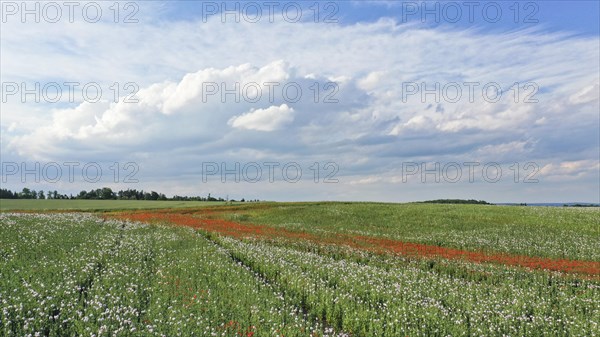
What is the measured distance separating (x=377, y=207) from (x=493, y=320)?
56.6m

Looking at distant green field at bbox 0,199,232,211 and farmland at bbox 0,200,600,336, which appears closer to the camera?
farmland at bbox 0,200,600,336

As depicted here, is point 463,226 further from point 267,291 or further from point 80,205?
point 80,205

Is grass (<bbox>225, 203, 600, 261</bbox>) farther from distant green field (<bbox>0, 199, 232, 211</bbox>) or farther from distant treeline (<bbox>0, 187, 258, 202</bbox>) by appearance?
distant treeline (<bbox>0, 187, 258, 202</bbox>)

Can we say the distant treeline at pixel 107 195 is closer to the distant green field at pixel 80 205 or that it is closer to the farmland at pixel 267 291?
the distant green field at pixel 80 205

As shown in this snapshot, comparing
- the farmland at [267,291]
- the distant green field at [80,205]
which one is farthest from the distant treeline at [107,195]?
the farmland at [267,291]

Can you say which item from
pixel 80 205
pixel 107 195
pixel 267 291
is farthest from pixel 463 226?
pixel 107 195

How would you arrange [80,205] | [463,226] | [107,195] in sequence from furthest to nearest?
[107,195], [80,205], [463,226]

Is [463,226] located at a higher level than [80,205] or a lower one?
lower

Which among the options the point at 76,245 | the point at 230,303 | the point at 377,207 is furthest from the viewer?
the point at 377,207

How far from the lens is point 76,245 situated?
22188mm

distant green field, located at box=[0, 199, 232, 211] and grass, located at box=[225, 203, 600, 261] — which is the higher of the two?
distant green field, located at box=[0, 199, 232, 211]

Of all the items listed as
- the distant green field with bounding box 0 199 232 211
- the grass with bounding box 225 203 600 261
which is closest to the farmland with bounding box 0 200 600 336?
the grass with bounding box 225 203 600 261

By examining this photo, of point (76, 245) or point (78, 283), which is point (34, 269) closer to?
point (78, 283)

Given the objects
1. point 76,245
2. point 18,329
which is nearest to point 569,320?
point 18,329
